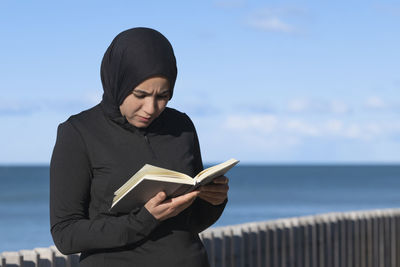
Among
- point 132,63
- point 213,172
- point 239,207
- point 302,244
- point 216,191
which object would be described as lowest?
point 239,207

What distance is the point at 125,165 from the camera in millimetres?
3121

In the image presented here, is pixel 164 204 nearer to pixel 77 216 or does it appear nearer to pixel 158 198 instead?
pixel 158 198

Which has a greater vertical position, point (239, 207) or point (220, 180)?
point (220, 180)

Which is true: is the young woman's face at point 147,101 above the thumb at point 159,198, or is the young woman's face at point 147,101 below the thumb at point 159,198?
above

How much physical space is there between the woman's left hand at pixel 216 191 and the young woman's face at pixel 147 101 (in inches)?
14.9

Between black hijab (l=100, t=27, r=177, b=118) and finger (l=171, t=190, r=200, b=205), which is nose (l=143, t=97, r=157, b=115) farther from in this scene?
finger (l=171, t=190, r=200, b=205)

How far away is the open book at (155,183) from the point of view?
9.34ft

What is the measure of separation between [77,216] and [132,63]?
0.67 metres

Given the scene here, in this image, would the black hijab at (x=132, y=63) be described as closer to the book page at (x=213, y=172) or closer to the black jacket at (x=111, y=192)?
the black jacket at (x=111, y=192)

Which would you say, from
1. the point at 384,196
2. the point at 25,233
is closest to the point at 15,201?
the point at 25,233

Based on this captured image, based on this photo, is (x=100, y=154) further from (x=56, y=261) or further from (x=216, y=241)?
(x=216, y=241)

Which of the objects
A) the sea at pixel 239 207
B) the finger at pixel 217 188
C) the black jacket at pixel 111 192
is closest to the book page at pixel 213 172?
the finger at pixel 217 188

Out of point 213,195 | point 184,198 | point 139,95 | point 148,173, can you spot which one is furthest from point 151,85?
point 213,195

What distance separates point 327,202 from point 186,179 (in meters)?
59.0
